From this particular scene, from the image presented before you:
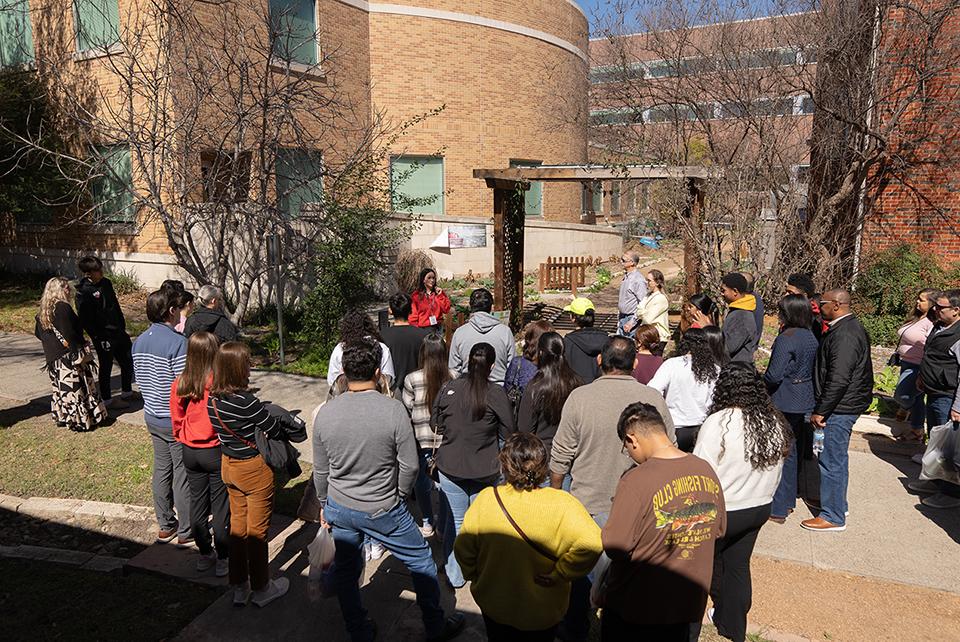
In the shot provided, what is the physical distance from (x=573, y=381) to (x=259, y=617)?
248cm

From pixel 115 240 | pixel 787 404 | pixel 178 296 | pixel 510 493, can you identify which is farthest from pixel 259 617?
pixel 115 240

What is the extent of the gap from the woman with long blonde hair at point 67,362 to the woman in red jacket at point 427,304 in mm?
3676

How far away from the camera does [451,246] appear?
19.8 m

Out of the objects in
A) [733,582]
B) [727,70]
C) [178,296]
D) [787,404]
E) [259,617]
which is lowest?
[259,617]

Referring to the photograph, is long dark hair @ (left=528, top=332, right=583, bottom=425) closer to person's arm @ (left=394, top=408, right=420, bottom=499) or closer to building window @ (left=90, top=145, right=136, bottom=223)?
person's arm @ (left=394, top=408, right=420, bottom=499)

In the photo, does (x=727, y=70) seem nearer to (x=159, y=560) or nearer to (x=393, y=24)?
(x=393, y=24)

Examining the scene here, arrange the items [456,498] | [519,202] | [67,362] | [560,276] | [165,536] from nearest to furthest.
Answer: [456,498], [165,536], [67,362], [519,202], [560,276]

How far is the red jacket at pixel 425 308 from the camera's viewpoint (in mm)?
8570

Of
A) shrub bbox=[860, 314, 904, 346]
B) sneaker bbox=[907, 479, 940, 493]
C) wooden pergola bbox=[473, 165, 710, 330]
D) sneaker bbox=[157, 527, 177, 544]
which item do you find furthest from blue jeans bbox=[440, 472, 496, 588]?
shrub bbox=[860, 314, 904, 346]

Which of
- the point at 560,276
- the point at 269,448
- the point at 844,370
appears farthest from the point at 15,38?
the point at 844,370

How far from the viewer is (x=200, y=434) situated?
419 centimetres

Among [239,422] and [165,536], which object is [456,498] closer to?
[239,422]

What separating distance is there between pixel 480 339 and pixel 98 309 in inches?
192

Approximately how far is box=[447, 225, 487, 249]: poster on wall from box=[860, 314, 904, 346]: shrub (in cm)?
1109
